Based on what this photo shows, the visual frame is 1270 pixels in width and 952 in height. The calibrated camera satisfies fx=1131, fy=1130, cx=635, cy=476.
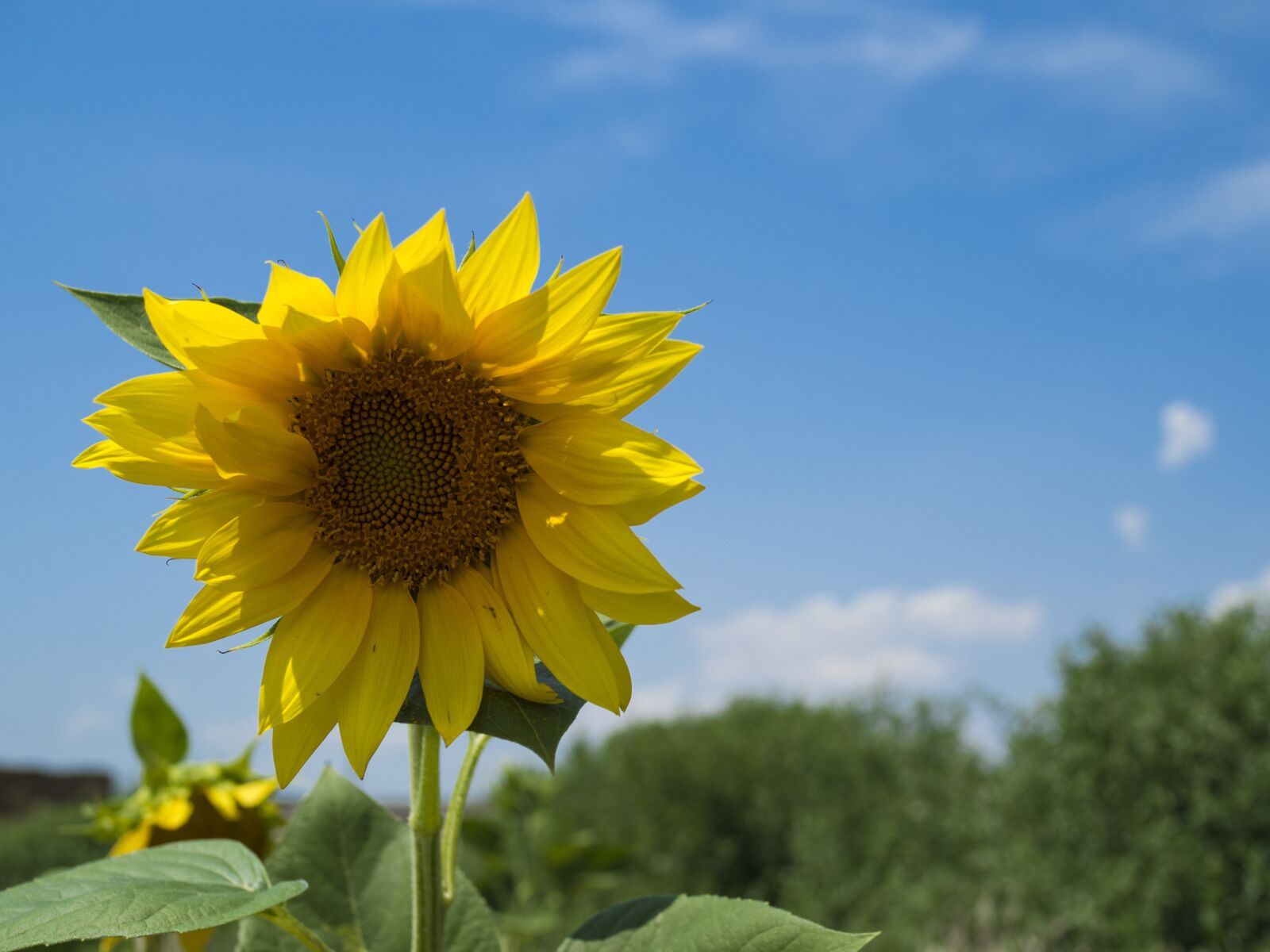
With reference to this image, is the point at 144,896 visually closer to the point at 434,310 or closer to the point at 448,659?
the point at 448,659

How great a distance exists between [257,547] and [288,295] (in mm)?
232

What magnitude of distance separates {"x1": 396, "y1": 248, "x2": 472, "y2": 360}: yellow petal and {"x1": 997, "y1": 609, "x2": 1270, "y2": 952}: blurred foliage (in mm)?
5291

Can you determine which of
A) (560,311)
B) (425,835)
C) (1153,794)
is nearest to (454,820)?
(425,835)

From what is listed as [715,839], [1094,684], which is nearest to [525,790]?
[1094,684]

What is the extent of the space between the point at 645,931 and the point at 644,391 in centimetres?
51

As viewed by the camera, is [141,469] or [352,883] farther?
[352,883]

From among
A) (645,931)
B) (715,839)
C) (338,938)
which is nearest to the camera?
(645,931)

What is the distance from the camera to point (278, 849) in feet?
4.25

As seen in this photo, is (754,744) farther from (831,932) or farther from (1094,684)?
(831,932)

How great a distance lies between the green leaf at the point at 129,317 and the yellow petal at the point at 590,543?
311mm

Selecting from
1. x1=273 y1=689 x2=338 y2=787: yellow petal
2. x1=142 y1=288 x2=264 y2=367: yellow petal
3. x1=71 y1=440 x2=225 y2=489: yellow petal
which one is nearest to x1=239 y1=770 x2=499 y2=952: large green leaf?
x1=273 y1=689 x2=338 y2=787: yellow petal

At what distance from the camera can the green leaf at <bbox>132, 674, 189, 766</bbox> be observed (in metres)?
1.70

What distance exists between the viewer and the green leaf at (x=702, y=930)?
0.99 m

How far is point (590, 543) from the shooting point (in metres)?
1.00
